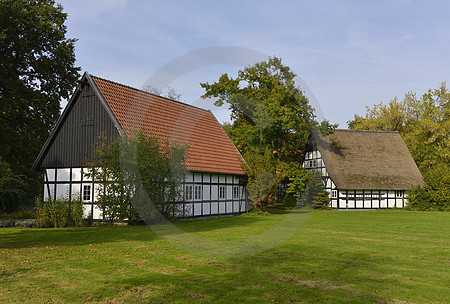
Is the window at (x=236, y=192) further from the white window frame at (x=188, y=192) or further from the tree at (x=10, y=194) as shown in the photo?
the tree at (x=10, y=194)

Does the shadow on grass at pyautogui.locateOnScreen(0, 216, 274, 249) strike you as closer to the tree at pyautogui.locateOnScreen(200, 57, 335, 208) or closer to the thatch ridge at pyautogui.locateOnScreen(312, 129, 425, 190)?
the tree at pyautogui.locateOnScreen(200, 57, 335, 208)

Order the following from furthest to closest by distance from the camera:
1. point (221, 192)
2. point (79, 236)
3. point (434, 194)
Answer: point (434, 194) < point (221, 192) < point (79, 236)

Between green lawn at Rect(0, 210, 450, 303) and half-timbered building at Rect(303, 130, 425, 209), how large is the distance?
23.4 meters

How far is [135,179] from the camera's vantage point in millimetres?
19734

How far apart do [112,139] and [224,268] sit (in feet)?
46.9

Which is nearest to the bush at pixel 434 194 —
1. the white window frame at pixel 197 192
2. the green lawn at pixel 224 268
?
the white window frame at pixel 197 192

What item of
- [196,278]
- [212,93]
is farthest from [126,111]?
[196,278]

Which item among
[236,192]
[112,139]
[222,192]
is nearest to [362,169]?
[236,192]

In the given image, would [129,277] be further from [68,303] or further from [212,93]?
[212,93]

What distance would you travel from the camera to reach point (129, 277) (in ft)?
28.9

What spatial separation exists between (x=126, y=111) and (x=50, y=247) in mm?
11659

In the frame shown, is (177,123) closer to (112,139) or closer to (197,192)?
(197,192)

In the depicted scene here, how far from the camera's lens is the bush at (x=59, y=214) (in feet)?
66.1

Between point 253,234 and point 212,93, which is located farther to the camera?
point 212,93
